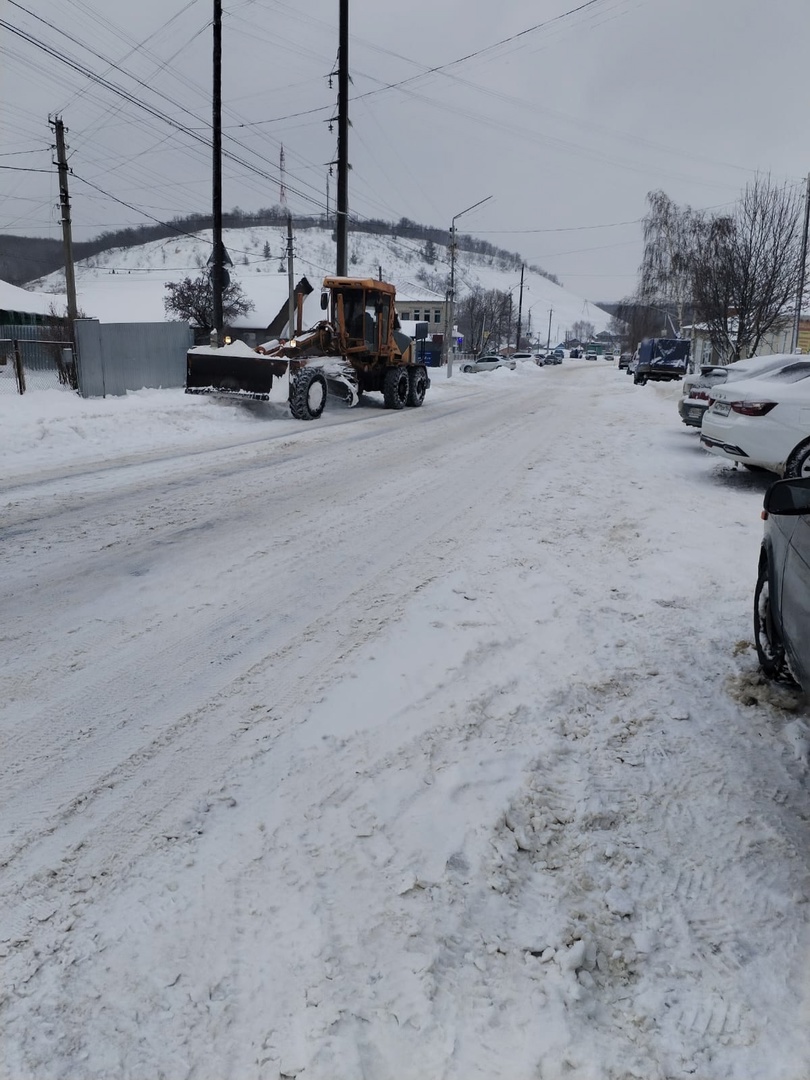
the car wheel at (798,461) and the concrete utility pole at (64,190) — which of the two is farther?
the concrete utility pole at (64,190)

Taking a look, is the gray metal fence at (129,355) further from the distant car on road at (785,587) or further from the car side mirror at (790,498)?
the car side mirror at (790,498)

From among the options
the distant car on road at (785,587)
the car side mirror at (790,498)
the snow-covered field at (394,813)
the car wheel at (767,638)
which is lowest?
the snow-covered field at (394,813)

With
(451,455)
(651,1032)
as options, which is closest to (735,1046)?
(651,1032)

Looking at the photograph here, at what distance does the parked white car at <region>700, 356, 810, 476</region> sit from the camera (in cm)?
827

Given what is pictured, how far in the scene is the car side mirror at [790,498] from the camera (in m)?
3.05

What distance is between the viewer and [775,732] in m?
3.48

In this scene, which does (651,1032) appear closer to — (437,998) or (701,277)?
(437,998)

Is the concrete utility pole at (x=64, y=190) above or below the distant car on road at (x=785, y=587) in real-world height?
above

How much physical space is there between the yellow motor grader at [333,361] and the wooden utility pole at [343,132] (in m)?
7.84

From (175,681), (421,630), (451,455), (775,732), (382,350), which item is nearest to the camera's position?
(775,732)

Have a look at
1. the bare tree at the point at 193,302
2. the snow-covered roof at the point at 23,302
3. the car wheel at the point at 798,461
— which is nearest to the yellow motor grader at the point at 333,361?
the car wheel at the point at 798,461

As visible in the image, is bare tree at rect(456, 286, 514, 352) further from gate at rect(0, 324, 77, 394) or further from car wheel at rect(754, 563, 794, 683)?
car wheel at rect(754, 563, 794, 683)

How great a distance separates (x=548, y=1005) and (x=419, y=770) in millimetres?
1129

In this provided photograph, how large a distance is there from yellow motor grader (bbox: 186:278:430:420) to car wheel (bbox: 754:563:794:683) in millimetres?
12013
